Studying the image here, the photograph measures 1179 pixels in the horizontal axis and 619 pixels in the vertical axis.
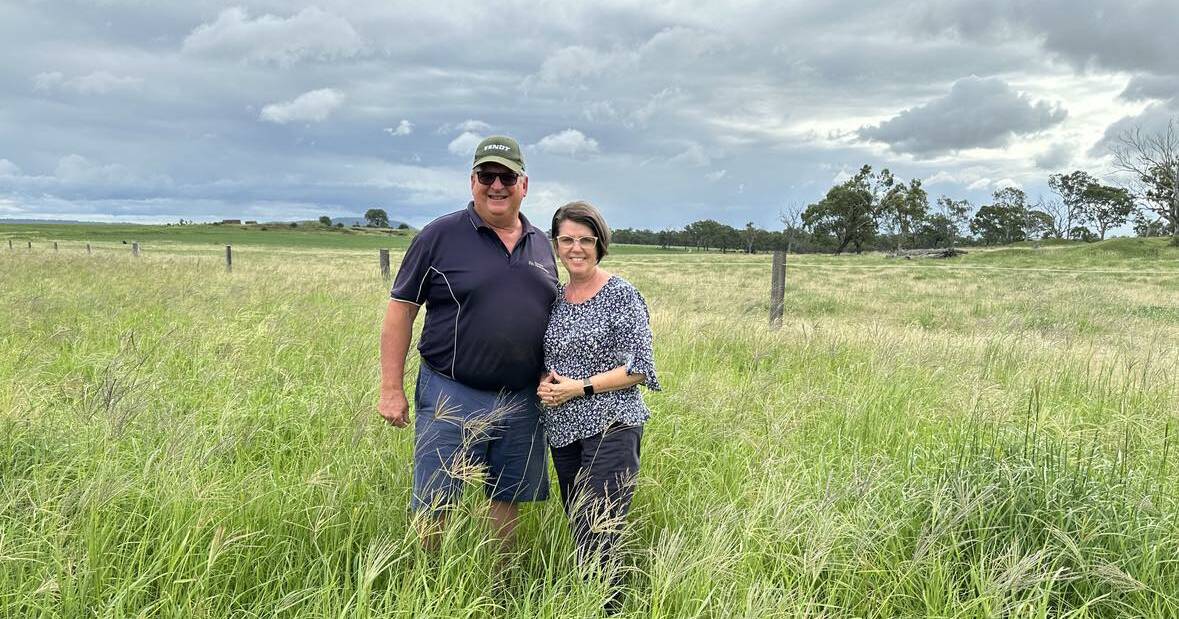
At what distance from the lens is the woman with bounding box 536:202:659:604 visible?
264cm

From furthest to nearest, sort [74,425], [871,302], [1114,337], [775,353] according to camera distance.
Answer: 1. [871,302]
2. [1114,337]
3. [775,353]
4. [74,425]

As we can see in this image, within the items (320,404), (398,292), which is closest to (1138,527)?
(398,292)

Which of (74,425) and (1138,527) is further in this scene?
(74,425)

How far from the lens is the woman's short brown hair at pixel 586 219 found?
2787mm

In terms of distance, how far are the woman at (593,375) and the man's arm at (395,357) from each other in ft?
2.18

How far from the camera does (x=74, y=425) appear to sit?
10.4ft

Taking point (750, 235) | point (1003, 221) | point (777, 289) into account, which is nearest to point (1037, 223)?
point (1003, 221)

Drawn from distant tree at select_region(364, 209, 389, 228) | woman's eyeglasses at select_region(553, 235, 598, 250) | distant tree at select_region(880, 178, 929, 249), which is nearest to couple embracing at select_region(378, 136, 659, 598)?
woman's eyeglasses at select_region(553, 235, 598, 250)

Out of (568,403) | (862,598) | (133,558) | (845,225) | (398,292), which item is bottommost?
(862,598)

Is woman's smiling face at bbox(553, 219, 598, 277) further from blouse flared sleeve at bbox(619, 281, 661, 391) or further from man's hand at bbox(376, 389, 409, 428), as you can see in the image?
man's hand at bbox(376, 389, 409, 428)

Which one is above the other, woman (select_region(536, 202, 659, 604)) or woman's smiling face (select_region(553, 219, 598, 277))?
woman's smiling face (select_region(553, 219, 598, 277))

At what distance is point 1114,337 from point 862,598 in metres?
9.68

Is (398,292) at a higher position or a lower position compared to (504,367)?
higher

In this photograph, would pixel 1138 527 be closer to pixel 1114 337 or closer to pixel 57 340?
pixel 57 340
